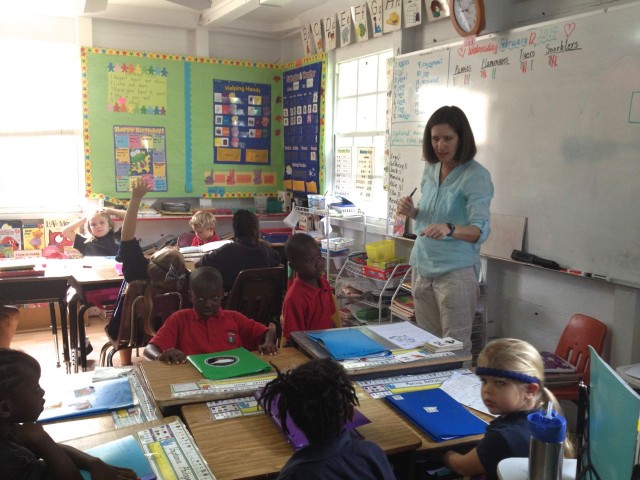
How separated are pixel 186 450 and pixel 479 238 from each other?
1.64 metres

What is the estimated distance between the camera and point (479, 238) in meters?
2.57

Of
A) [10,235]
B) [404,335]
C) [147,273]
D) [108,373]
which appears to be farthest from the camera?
[10,235]

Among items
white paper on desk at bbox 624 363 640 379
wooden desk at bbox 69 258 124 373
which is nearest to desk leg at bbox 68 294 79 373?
wooden desk at bbox 69 258 124 373

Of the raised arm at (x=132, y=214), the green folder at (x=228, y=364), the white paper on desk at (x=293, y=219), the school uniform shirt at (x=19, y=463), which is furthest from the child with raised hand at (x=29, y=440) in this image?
the white paper on desk at (x=293, y=219)

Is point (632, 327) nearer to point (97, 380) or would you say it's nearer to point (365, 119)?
point (97, 380)

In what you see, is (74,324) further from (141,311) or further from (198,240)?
(198,240)

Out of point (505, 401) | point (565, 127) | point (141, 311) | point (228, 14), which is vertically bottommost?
point (141, 311)

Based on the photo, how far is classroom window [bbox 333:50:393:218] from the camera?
16.0ft

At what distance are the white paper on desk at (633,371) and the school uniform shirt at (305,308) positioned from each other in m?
1.26

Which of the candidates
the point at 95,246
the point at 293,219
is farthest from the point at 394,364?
the point at 293,219

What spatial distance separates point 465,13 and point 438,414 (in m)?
2.63

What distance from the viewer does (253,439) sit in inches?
56.4

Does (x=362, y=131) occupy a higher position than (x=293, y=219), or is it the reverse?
(x=362, y=131)

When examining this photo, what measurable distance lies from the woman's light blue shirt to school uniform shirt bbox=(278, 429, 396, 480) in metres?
1.54
